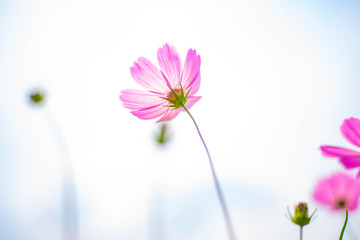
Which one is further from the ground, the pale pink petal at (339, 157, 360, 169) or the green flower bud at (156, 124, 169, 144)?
the green flower bud at (156, 124, 169, 144)

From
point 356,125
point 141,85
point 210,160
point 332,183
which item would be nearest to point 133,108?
point 141,85

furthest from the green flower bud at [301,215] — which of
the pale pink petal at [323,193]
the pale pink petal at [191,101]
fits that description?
the pale pink petal at [323,193]

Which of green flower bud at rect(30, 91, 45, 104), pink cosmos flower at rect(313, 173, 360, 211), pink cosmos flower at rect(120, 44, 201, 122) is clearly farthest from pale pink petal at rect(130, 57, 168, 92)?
green flower bud at rect(30, 91, 45, 104)

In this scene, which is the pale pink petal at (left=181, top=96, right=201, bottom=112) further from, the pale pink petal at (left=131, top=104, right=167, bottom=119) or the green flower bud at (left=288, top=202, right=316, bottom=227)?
the green flower bud at (left=288, top=202, right=316, bottom=227)

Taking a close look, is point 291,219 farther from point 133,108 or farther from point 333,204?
point 333,204

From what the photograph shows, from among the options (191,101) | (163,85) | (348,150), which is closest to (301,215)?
(348,150)

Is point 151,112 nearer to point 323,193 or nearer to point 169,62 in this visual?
point 169,62
